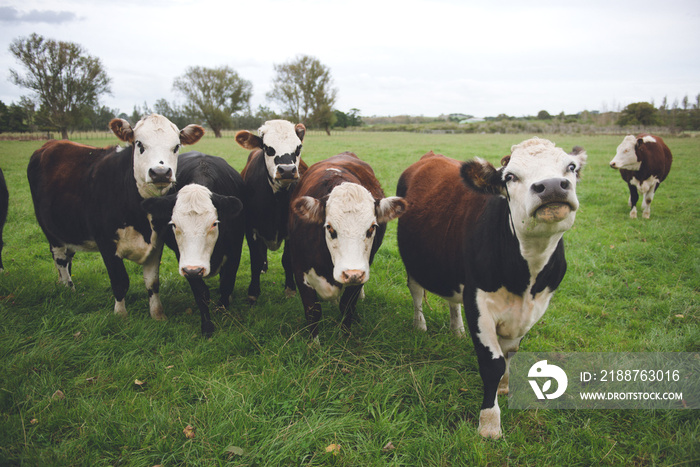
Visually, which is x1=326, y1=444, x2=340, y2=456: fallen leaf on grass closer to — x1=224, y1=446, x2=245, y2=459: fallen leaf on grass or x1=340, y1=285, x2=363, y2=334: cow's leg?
x1=224, y1=446, x2=245, y2=459: fallen leaf on grass

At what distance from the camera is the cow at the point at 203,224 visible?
4.04 m

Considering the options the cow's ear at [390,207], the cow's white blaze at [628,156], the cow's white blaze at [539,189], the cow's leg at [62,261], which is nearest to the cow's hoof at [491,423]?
the cow's white blaze at [539,189]

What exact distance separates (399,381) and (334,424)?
0.75 m

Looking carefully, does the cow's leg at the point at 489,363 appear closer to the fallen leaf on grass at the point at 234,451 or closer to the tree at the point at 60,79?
the fallen leaf on grass at the point at 234,451

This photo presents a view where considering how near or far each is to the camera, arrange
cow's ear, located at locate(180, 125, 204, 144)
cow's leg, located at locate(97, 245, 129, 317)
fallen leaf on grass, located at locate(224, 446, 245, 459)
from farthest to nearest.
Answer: cow's ear, located at locate(180, 125, 204, 144)
cow's leg, located at locate(97, 245, 129, 317)
fallen leaf on grass, located at locate(224, 446, 245, 459)

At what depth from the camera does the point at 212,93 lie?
52.9 meters

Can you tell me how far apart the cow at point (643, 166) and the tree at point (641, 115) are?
167 ft

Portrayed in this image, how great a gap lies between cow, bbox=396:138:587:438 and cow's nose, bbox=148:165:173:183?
280 centimetres

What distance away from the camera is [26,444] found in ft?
9.05

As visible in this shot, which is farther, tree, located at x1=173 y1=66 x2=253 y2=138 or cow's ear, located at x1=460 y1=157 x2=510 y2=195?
tree, located at x1=173 y1=66 x2=253 y2=138

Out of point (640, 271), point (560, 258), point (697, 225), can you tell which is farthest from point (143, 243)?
point (697, 225)

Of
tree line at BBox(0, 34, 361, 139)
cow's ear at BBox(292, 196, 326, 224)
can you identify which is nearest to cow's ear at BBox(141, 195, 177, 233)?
cow's ear at BBox(292, 196, 326, 224)

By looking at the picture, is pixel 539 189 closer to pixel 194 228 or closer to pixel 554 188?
pixel 554 188

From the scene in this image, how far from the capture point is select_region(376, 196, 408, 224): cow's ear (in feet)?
12.1
